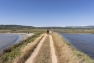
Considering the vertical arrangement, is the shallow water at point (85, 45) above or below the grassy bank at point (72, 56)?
below

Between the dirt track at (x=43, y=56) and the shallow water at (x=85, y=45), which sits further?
the shallow water at (x=85, y=45)

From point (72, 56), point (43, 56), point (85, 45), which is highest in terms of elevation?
point (72, 56)

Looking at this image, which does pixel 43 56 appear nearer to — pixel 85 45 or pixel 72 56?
pixel 72 56

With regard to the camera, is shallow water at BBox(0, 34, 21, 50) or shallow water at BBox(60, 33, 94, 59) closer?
shallow water at BBox(60, 33, 94, 59)

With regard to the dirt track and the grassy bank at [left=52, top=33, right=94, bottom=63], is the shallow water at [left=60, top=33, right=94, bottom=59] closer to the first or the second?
the grassy bank at [left=52, top=33, right=94, bottom=63]

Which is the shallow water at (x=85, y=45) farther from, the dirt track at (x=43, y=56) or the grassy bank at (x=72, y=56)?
the dirt track at (x=43, y=56)

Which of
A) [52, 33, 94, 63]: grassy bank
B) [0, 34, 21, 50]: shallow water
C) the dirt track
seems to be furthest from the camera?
[0, 34, 21, 50]: shallow water

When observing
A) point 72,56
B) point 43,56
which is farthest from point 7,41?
point 72,56

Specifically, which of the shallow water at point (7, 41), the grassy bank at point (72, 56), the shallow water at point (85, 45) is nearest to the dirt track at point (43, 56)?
the grassy bank at point (72, 56)

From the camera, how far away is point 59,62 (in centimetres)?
1566

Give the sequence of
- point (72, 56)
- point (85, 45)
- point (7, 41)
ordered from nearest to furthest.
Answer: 1. point (72, 56)
2. point (85, 45)
3. point (7, 41)

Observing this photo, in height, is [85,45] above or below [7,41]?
above

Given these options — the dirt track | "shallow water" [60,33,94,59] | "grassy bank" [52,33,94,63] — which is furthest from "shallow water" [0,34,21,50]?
"grassy bank" [52,33,94,63]

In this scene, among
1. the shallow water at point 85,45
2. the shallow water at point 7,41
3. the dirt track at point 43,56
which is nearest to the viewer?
the dirt track at point 43,56
